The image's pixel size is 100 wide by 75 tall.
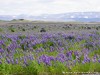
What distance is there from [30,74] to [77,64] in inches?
51.9

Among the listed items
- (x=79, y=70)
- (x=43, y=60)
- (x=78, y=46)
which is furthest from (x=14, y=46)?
(x=79, y=70)

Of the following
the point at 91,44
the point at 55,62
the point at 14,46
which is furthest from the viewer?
the point at 91,44

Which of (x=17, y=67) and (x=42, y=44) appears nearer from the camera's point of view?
(x=17, y=67)

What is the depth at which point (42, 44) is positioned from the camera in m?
11.5

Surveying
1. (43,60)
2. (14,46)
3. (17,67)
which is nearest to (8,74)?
A: (17,67)

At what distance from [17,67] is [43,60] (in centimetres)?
75

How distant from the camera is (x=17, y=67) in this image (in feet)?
24.0

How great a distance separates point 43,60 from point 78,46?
3.45 metres

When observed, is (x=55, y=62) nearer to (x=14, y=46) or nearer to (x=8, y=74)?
(x=8, y=74)

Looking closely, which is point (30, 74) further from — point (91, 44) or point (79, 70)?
point (91, 44)

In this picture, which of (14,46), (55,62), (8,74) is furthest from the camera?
(14,46)

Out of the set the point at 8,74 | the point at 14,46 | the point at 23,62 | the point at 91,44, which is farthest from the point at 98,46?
the point at 8,74

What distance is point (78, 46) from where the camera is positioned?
10820mm

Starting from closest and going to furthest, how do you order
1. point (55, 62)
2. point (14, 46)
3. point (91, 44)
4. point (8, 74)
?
point (8, 74) → point (55, 62) → point (14, 46) → point (91, 44)
